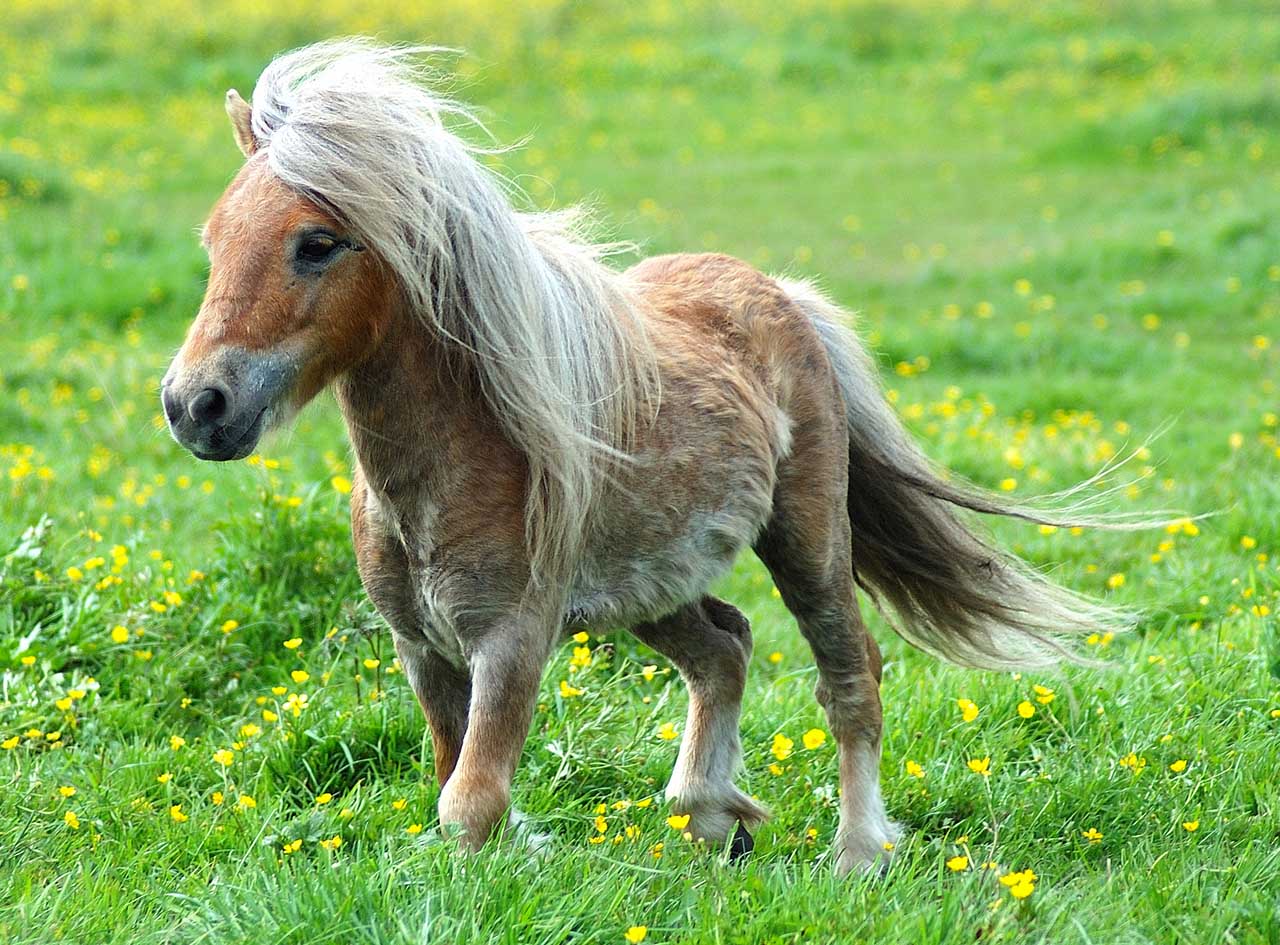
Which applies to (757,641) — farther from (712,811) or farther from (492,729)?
(492,729)

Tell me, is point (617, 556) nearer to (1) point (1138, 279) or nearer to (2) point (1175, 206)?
(1) point (1138, 279)

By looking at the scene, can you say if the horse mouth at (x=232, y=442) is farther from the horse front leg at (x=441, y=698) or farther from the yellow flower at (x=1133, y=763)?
the yellow flower at (x=1133, y=763)

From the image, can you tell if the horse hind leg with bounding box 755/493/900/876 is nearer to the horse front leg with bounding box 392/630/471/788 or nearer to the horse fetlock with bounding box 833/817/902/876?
the horse fetlock with bounding box 833/817/902/876

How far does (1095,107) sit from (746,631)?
627 inches

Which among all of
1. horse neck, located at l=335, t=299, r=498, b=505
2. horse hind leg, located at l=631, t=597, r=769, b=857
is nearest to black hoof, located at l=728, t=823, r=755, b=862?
horse hind leg, located at l=631, t=597, r=769, b=857

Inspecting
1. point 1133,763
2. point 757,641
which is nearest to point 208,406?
point 1133,763

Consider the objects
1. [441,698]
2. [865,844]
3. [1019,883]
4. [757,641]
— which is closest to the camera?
[1019,883]

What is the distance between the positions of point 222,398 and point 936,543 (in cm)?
236

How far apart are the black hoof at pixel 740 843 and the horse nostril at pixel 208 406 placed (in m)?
1.88

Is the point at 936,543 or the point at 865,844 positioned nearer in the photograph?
the point at 865,844

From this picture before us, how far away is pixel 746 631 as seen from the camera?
173 inches

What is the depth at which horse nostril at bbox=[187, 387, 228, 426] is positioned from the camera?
2.95 m

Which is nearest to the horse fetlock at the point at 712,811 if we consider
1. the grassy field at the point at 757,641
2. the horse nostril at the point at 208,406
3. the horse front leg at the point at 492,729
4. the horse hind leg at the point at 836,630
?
the grassy field at the point at 757,641

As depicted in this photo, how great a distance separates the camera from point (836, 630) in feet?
13.6
